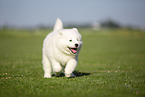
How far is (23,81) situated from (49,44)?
1.51 m

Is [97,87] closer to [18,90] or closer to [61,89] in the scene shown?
[61,89]

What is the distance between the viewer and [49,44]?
23.0ft

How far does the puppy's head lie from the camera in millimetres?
6336

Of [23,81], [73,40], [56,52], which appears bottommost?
[23,81]

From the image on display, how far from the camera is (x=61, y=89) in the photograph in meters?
5.38

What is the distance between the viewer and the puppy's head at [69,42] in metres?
6.34

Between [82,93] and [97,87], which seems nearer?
[82,93]

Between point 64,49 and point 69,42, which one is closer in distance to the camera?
point 69,42

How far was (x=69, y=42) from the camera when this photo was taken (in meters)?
6.34

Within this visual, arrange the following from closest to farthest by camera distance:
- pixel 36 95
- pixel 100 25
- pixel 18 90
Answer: pixel 36 95, pixel 18 90, pixel 100 25

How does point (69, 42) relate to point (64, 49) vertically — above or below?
above

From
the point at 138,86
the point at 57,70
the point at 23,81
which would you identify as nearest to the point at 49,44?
the point at 57,70

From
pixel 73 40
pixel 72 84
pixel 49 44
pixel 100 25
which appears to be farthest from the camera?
pixel 100 25

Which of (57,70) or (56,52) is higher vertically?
(56,52)
